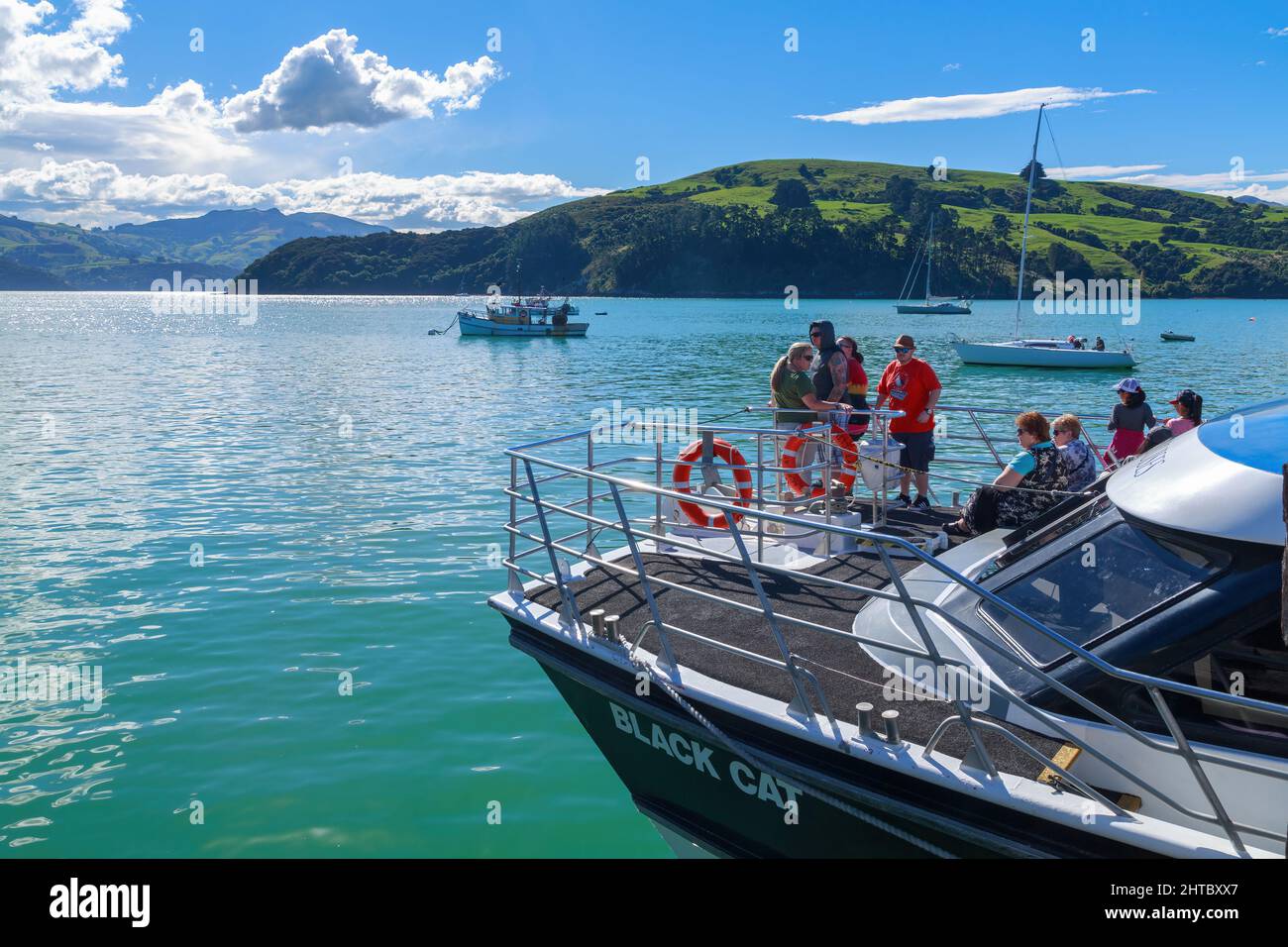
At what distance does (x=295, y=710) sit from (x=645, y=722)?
15.2 feet

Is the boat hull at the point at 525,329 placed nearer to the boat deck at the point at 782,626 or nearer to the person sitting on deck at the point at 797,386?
the person sitting on deck at the point at 797,386

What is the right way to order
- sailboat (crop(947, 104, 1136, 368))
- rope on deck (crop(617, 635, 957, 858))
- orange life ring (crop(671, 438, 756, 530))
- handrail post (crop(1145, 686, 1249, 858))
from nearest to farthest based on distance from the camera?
1. handrail post (crop(1145, 686, 1249, 858))
2. rope on deck (crop(617, 635, 957, 858))
3. orange life ring (crop(671, 438, 756, 530))
4. sailboat (crop(947, 104, 1136, 368))

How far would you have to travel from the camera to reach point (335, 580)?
1308cm

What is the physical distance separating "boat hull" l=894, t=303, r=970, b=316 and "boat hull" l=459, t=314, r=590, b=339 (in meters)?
65.0

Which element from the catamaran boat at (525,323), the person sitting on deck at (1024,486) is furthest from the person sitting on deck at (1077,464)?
the catamaran boat at (525,323)

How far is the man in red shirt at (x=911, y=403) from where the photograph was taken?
10453 millimetres

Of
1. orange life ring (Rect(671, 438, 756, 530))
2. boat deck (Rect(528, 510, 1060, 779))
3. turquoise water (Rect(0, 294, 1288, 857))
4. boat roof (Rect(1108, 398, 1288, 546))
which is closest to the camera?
boat roof (Rect(1108, 398, 1288, 546))

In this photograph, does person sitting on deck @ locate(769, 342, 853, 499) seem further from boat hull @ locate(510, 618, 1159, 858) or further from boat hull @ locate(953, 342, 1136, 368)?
boat hull @ locate(953, 342, 1136, 368)

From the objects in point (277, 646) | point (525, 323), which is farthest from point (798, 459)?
point (525, 323)

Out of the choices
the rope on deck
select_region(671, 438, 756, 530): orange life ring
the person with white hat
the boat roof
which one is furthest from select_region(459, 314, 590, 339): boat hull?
the boat roof

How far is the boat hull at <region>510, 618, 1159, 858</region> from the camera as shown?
177 inches

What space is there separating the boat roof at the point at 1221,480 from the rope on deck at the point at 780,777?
197cm
